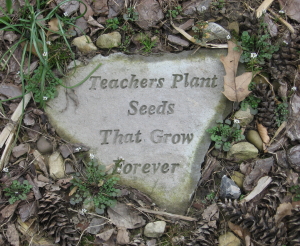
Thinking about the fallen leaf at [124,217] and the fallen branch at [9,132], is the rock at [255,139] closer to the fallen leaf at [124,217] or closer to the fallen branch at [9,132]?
the fallen leaf at [124,217]

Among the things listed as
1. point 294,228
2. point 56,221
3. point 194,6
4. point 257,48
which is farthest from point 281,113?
point 56,221

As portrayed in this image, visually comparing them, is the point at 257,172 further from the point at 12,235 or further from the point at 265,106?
the point at 12,235

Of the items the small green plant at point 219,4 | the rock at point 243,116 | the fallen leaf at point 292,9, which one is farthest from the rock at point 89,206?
the fallen leaf at point 292,9

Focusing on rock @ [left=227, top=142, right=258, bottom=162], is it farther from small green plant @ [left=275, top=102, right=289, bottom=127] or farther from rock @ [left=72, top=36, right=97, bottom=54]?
rock @ [left=72, top=36, right=97, bottom=54]

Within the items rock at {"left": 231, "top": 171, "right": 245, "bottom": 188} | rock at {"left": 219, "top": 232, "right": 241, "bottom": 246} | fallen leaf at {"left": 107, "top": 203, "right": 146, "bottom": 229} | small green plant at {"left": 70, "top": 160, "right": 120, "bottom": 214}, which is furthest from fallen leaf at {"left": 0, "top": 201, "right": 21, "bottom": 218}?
rock at {"left": 231, "top": 171, "right": 245, "bottom": 188}

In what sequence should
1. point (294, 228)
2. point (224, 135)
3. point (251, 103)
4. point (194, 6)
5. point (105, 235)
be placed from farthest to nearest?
point (194, 6), point (251, 103), point (224, 135), point (105, 235), point (294, 228)

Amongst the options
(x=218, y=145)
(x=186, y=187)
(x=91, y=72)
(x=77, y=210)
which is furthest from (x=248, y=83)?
(x=77, y=210)
